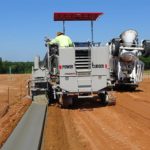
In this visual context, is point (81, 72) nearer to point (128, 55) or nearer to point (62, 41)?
point (62, 41)

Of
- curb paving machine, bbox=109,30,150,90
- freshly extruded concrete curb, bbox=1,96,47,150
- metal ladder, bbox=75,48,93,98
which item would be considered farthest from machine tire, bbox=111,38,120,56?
freshly extruded concrete curb, bbox=1,96,47,150

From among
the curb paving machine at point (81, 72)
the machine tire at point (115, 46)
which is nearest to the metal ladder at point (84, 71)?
the curb paving machine at point (81, 72)

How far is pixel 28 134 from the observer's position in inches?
470

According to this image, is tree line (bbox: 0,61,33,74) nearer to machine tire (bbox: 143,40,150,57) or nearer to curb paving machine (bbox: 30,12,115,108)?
machine tire (bbox: 143,40,150,57)

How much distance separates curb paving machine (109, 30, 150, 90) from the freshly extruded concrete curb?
11.5 m

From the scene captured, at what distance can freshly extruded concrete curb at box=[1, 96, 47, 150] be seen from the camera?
407 inches

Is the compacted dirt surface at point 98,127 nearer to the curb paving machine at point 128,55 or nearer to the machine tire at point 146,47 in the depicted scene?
the curb paving machine at point 128,55

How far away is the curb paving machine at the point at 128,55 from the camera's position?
89.6 feet

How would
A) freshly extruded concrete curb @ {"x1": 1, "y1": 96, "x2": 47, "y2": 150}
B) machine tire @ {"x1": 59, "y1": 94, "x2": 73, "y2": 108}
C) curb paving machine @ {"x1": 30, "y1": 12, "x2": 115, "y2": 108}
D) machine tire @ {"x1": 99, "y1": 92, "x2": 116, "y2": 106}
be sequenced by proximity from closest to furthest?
freshly extruded concrete curb @ {"x1": 1, "y1": 96, "x2": 47, "y2": 150}, curb paving machine @ {"x1": 30, "y1": 12, "x2": 115, "y2": 108}, machine tire @ {"x1": 59, "y1": 94, "x2": 73, "y2": 108}, machine tire @ {"x1": 99, "y1": 92, "x2": 116, "y2": 106}

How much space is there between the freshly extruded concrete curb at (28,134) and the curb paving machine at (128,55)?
11509 mm

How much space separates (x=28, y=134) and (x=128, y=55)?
16.0 meters

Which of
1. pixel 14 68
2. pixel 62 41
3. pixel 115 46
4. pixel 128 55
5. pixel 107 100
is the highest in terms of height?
pixel 115 46

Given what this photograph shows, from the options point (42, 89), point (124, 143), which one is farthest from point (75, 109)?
point (124, 143)

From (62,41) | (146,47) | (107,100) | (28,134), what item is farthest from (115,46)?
(28,134)
